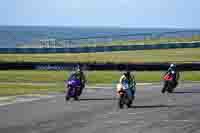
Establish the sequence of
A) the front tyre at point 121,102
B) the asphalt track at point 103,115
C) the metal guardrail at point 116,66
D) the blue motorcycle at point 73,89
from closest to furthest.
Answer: the asphalt track at point 103,115, the front tyre at point 121,102, the blue motorcycle at point 73,89, the metal guardrail at point 116,66

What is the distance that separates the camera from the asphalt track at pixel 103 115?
2050 centimetres

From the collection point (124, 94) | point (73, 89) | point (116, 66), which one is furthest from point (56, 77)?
point (124, 94)

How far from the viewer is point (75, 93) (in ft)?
105

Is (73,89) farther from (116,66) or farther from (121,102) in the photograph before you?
(116,66)

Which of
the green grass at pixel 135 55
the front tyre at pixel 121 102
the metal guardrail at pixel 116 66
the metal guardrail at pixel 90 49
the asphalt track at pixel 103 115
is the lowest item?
the asphalt track at pixel 103 115

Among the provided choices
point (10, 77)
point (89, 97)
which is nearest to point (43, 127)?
point (89, 97)

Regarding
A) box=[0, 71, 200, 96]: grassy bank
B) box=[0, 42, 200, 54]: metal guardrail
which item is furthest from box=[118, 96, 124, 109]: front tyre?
box=[0, 42, 200, 54]: metal guardrail

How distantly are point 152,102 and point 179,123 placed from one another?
8631 mm

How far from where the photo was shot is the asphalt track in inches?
807

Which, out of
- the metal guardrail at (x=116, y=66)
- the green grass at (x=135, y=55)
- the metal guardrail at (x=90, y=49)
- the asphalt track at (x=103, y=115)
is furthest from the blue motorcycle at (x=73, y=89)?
the metal guardrail at (x=90, y=49)

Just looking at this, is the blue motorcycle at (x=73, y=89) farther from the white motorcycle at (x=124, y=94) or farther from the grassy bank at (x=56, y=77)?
the grassy bank at (x=56, y=77)

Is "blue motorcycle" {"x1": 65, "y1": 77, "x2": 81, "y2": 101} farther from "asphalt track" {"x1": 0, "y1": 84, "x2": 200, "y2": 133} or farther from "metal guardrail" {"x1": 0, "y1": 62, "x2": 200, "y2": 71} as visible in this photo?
"metal guardrail" {"x1": 0, "y1": 62, "x2": 200, "y2": 71}

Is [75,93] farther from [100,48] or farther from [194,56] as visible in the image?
[100,48]

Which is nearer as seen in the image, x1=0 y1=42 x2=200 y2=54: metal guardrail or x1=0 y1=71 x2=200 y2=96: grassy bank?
x1=0 y1=71 x2=200 y2=96: grassy bank
